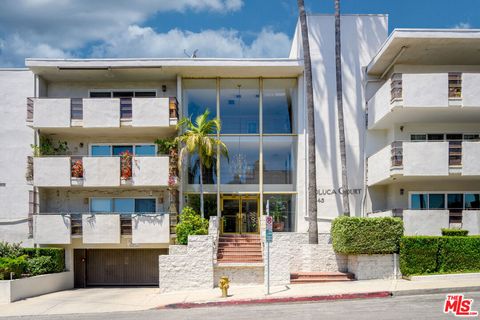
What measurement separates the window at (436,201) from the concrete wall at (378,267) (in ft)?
15.6

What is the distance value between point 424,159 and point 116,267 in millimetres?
15620

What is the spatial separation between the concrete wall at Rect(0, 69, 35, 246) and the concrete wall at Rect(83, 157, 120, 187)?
3.50 meters

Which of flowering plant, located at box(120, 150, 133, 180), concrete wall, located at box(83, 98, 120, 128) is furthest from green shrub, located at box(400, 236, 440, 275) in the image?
concrete wall, located at box(83, 98, 120, 128)

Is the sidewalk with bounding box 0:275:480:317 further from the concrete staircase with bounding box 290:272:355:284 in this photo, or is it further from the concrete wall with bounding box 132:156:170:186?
the concrete wall with bounding box 132:156:170:186

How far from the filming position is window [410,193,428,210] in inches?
1067

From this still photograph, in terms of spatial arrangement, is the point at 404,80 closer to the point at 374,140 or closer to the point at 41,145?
the point at 374,140

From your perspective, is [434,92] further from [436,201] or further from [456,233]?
[456,233]

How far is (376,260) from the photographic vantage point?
2359cm

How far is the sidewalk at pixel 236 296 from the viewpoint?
20109 millimetres

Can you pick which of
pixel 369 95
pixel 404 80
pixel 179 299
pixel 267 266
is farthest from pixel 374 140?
pixel 179 299

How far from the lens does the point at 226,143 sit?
2877 cm

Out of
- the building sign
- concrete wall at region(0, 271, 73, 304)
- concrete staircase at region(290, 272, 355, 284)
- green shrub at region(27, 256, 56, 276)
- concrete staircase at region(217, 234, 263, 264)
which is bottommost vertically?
concrete wall at region(0, 271, 73, 304)

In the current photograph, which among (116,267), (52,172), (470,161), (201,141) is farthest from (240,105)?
(470,161)

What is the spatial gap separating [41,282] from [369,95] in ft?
55.7
